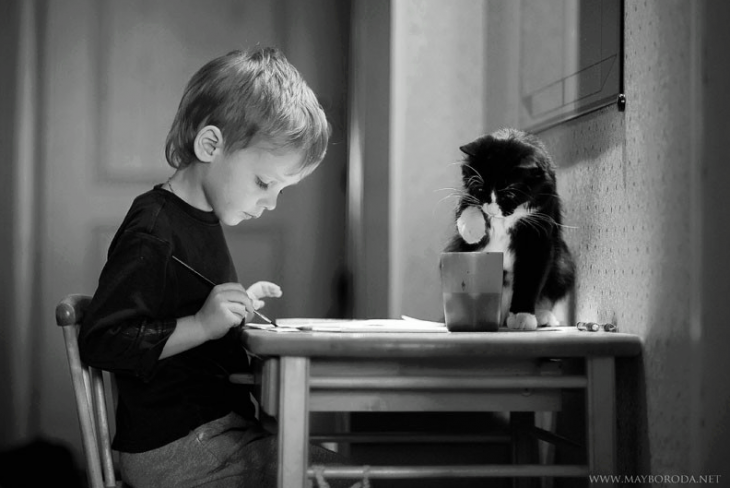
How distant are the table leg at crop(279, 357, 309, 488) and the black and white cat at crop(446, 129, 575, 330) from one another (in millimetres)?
329

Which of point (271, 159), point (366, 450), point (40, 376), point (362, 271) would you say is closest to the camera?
point (271, 159)

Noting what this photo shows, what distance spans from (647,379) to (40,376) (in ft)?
5.41

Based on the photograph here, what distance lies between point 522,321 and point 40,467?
4.92 ft

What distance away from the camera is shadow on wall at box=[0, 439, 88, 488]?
6.59ft

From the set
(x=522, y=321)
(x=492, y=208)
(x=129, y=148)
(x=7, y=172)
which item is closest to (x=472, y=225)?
(x=492, y=208)

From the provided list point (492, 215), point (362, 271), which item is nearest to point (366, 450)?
point (362, 271)

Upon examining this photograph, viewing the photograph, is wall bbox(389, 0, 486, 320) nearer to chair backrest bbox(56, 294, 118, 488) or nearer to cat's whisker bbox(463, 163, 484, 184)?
cat's whisker bbox(463, 163, 484, 184)

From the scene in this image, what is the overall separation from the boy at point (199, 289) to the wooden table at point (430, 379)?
17cm

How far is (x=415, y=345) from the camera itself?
34.4 inches

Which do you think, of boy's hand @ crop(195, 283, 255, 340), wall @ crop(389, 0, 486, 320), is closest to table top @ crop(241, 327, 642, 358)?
boy's hand @ crop(195, 283, 255, 340)

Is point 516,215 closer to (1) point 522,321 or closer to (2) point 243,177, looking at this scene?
(1) point 522,321

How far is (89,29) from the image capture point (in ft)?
6.93

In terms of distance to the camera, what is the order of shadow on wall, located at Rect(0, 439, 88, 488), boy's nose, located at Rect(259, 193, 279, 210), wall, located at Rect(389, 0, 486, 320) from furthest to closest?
1. shadow on wall, located at Rect(0, 439, 88, 488)
2. wall, located at Rect(389, 0, 486, 320)
3. boy's nose, located at Rect(259, 193, 279, 210)

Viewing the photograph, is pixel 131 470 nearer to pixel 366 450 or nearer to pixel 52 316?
pixel 366 450
